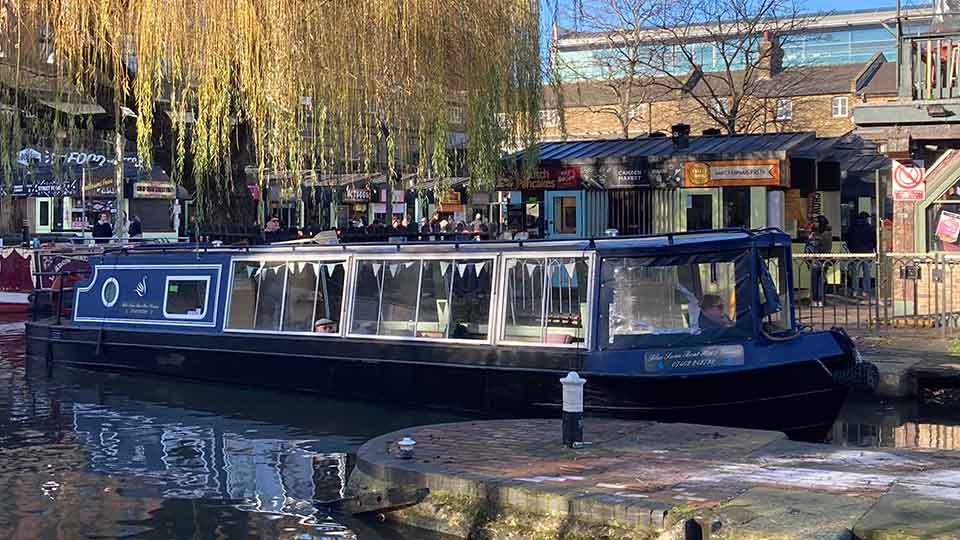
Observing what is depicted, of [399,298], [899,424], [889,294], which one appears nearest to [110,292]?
[399,298]

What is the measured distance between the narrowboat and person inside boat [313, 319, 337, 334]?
0.06 feet

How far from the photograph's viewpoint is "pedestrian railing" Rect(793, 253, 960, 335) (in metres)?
18.0

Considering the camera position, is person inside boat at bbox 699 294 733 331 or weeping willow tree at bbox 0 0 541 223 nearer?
person inside boat at bbox 699 294 733 331

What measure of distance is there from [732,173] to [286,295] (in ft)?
35.0

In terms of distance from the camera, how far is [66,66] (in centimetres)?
1586

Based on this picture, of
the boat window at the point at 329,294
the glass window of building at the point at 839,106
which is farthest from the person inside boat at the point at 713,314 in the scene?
the glass window of building at the point at 839,106

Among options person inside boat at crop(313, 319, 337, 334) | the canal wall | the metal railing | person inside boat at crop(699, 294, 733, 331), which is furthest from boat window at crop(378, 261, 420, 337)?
the metal railing

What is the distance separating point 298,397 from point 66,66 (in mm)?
5410

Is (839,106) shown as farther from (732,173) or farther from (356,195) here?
(732,173)

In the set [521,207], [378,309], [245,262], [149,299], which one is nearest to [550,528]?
[378,309]

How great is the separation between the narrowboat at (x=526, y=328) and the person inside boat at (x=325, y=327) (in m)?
0.02

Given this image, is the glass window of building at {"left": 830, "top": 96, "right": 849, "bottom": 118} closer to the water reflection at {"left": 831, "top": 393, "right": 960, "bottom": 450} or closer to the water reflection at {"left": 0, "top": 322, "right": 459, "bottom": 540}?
the water reflection at {"left": 831, "top": 393, "right": 960, "bottom": 450}

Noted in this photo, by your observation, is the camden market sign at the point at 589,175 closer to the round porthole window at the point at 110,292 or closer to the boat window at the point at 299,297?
the round porthole window at the point at 110,292

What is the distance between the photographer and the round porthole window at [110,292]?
1786cm
